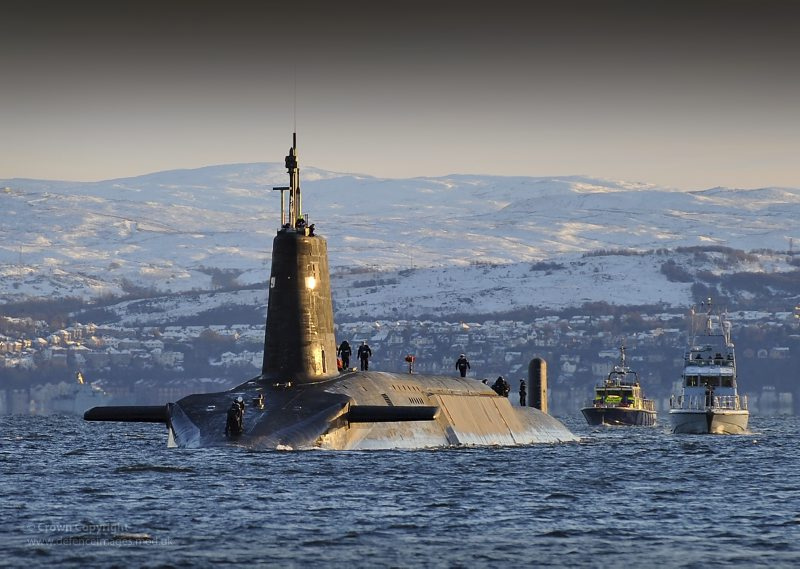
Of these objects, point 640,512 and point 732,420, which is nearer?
point 640,512

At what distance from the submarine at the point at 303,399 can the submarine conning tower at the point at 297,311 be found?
3cm

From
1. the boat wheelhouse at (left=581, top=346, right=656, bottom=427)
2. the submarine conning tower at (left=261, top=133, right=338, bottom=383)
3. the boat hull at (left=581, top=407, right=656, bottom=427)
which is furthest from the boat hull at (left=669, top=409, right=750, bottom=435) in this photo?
the submarine conning tower at (left=261, top=133, right=338, bottom=383)

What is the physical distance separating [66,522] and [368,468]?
15228 mm

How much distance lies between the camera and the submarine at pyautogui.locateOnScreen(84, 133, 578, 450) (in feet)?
182

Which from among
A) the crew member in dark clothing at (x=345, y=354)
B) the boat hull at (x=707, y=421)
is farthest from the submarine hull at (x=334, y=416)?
the boat hull at (x=707, y=421)

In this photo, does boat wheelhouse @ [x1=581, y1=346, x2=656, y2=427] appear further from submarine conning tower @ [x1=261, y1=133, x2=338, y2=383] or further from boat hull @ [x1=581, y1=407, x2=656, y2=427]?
submarine conning tower @ [x1=261, y1=133, x2=338, y2=383]

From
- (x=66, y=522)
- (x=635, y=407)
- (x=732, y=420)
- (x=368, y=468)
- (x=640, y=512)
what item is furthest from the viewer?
(x=635, y=407)

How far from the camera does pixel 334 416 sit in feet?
184

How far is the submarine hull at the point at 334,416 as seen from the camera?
55.2m

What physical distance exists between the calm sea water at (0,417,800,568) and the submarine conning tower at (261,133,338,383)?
398 centimetres

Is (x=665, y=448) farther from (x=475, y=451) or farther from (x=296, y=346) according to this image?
(x=296, y=346)

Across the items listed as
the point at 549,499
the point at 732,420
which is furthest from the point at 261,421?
the point at 732,420

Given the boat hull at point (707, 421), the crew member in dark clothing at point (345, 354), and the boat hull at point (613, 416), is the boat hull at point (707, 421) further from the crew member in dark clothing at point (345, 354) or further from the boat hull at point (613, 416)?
the crew member in dark clothing at point (345, 354)

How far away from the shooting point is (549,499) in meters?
46.7
